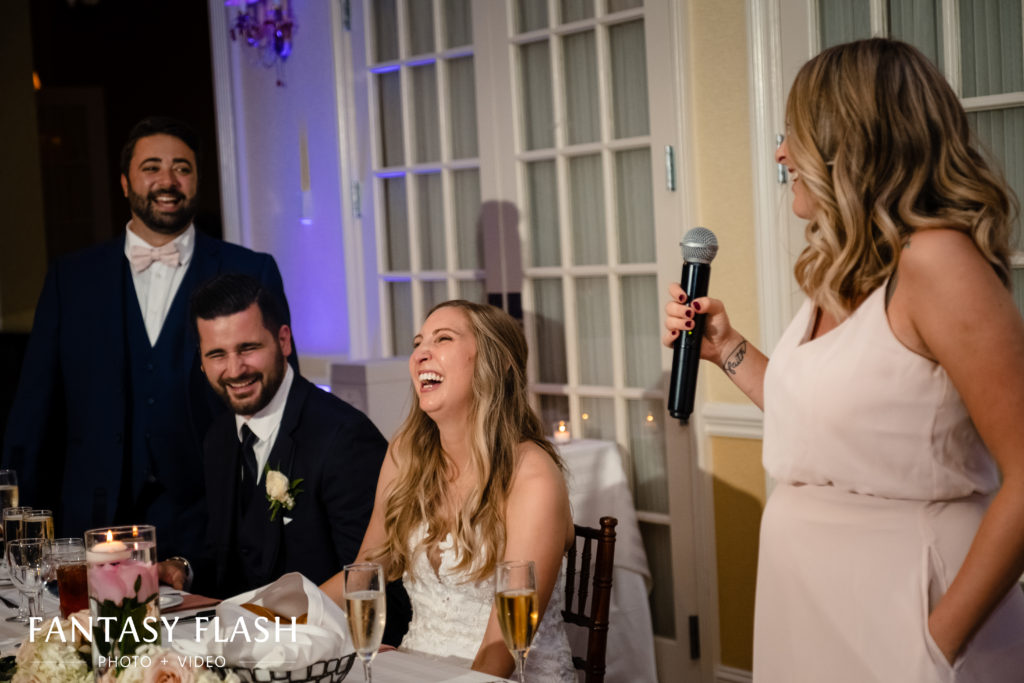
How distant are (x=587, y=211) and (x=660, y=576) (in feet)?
4.21

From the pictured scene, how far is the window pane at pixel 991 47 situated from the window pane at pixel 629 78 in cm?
110

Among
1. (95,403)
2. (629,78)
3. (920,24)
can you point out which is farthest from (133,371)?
(920,24)

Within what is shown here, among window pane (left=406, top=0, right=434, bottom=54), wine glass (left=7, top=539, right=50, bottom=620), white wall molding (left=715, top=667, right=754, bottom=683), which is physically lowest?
white wall molding (left=715, top=667, right=754, bottom=683)

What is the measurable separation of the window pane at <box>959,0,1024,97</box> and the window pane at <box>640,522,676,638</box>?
1730 mm

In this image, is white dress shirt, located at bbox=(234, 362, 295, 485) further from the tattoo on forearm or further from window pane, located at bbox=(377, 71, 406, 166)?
window pane, located at bbox=(377, 71, 406, 166)

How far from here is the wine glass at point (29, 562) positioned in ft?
6.47

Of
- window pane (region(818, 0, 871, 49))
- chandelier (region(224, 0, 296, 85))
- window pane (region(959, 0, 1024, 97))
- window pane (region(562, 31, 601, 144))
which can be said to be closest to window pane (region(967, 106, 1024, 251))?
window pane (region(959, 0, 1024, 97))

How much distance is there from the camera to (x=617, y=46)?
3904 millimetres

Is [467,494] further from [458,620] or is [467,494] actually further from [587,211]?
[587,211]

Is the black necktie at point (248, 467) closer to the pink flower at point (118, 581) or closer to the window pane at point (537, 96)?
the pink flower at point (118, 581)

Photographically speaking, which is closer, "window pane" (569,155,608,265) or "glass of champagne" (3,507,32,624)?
"glass of champagne" (3,507,32,624)

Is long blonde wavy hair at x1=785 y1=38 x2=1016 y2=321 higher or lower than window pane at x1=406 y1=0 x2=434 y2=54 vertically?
lower

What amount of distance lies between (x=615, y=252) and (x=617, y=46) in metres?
0.69

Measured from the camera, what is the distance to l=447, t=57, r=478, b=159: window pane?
446 centimetres
